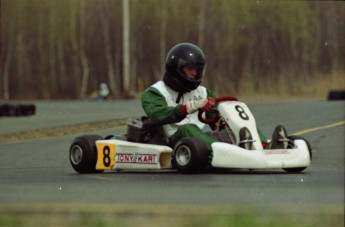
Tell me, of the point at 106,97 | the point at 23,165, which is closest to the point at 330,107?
the point at 106,97

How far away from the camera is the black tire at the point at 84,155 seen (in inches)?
425

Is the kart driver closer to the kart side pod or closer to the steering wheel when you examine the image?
the steering wheel

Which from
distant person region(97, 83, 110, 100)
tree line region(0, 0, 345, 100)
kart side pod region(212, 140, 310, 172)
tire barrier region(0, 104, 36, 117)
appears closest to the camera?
kart side pod region(212, 140, 310, 172)

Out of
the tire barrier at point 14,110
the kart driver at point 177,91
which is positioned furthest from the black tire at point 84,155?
the tire barrier at point 14,110

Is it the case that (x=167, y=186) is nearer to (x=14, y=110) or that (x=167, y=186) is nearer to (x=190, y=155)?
(x=190, y=155)

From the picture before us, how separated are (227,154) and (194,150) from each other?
263mm

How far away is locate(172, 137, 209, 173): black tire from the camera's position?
9.98 m

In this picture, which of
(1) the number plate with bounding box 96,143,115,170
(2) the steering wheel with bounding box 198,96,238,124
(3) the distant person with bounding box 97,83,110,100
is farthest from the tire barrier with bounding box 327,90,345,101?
(1) the number plate with bounding box 96,143,115,170

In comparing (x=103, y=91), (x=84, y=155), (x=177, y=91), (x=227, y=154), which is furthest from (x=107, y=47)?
(x=227, y=154)

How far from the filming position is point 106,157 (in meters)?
10.8

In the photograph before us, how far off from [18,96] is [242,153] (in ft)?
65.0

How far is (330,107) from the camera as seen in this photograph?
81.1ft

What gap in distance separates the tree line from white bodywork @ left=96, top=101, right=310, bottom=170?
14438mm

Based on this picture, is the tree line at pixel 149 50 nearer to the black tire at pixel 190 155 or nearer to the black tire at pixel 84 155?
the black tire at pixel 84 155
